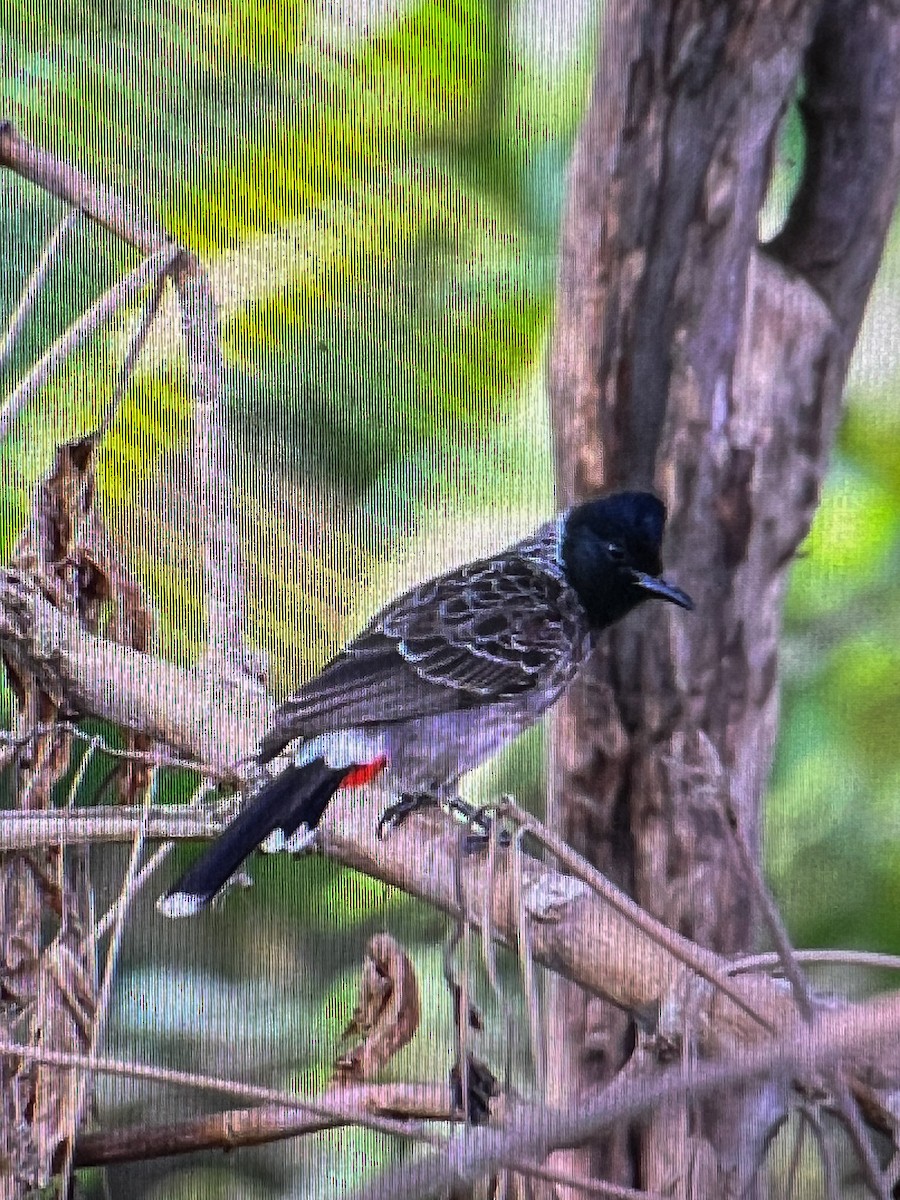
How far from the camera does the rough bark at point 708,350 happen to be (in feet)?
4.30

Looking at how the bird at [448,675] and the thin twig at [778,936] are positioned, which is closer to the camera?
the thin twig at [778,936]

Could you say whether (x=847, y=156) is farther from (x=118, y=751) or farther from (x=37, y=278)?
(x=118, y=751)

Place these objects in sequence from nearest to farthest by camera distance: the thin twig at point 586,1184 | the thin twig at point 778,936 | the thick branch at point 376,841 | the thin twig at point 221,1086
A: the thin twig at point 778,936 → the thin twig at point 586,1184 → the thin twig at point 221,1086 → the thick branch at point 376,841

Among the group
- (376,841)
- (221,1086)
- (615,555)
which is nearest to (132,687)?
(376,841)

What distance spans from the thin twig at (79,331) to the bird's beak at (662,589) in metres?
0.60

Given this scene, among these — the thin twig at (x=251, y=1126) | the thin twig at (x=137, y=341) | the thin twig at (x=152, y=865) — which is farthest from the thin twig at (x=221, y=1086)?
the thin twig at (x=137, y=341)

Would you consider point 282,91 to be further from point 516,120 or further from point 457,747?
point 457,747

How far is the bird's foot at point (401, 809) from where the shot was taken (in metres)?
1.39

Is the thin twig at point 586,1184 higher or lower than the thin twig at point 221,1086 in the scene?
lower

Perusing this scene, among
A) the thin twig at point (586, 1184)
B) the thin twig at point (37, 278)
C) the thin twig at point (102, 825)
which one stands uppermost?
the thin twig at point (37, 278)

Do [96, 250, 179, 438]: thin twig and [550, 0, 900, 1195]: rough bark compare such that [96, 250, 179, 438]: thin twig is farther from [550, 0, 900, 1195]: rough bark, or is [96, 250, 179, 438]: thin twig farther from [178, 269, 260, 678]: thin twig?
[550, 0, 900, 1195]: rough bark

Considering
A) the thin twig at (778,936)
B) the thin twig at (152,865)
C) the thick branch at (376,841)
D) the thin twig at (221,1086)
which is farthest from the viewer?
the thin twig at (152,865)

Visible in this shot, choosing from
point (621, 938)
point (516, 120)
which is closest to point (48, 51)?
point (516, 120)

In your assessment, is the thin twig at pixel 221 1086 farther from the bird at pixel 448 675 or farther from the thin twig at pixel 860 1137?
the thin twig at pixel 860 1137
